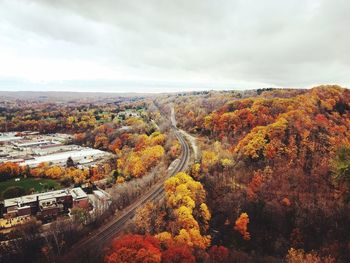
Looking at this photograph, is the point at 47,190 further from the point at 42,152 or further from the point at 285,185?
the point at 285,185

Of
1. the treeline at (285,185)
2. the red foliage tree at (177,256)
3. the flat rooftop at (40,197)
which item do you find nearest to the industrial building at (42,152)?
the flat rooftop at (40,197)

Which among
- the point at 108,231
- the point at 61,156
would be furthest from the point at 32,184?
the point at 108,231

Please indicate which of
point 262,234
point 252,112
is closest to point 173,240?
point 262,234

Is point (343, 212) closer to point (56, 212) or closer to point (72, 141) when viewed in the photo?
point (56, 212)

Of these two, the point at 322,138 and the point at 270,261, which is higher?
the point at 322,138

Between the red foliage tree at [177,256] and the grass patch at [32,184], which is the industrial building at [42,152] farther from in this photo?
the red foliage tree at [177,256]

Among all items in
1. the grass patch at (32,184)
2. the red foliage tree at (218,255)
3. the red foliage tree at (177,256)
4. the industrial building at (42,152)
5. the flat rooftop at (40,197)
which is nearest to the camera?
the red foliage tree at (177,256)

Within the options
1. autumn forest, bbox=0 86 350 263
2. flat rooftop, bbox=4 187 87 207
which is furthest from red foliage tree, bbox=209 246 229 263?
flat rooftop, bbox=4 187 87 207

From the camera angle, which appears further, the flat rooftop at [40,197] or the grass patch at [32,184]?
the grass patch at [32,184]
